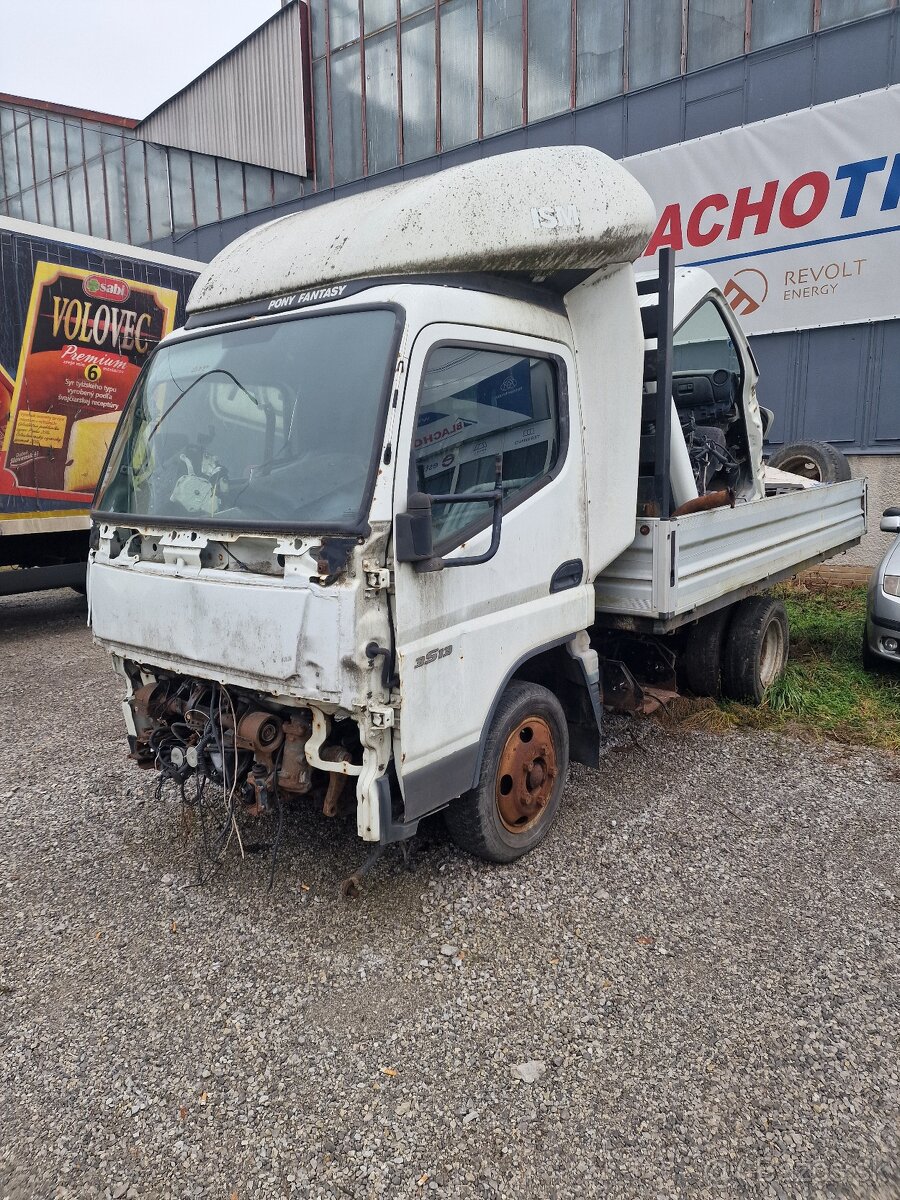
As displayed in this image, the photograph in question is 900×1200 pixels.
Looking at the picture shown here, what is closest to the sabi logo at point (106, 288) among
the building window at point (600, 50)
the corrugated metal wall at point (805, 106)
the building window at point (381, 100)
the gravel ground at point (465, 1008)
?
the gravel ground at point (465, 1008)

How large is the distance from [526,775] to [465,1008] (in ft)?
3.48

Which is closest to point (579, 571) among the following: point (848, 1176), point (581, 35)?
point (848, 1176)

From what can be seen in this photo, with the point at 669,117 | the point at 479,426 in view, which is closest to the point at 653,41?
the point at 669,117

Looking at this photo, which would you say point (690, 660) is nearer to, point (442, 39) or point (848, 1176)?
point (848, 1176)

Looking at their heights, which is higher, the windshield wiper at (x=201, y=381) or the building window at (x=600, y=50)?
the building window at (x=600, y=50)

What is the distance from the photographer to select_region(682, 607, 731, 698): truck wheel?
5.23m

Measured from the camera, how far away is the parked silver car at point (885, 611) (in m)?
5.58

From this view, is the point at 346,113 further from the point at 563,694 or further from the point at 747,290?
the point at 563,694

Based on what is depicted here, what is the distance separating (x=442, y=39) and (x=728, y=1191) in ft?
47.4

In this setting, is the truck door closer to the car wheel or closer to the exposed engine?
the exposed engine

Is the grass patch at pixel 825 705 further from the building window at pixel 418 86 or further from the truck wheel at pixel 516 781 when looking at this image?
the building window at pixel 418 86

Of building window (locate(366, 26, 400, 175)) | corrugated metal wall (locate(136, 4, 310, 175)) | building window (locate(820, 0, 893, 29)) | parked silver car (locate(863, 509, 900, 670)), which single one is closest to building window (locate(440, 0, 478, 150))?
building window (locate(366, 26, 400, 175))

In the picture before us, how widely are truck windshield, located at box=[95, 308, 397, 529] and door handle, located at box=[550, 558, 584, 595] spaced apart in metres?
1.16

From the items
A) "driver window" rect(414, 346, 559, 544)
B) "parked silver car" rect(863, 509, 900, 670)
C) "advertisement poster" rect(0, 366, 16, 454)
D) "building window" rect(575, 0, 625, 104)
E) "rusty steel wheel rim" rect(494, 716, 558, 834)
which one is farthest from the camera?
"building window" rect(575, 0, 625, 104)
